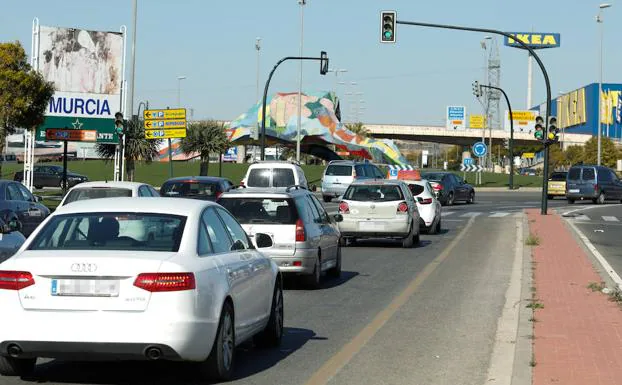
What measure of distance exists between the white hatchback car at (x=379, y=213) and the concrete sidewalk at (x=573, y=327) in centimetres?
439

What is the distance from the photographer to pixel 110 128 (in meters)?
48.1

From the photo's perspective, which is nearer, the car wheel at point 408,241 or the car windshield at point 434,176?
the car wheel at point 408,241

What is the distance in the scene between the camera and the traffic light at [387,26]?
3638 centimetres

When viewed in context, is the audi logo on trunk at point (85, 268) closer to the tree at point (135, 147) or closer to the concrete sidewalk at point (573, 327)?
the concrete sidewalk at point (573, 327)

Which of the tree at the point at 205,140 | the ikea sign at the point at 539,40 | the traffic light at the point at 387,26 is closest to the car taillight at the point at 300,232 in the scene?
the traffic light at the point at 387,26

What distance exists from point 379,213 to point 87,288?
17737 mm

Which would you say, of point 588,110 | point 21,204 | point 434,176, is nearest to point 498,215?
point 434,176

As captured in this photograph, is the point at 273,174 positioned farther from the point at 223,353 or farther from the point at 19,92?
the point at 223,353

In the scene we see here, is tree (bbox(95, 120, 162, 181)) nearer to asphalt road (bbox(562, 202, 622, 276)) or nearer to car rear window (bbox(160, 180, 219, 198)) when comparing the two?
asphalt road (bbox(562, 202, 622, 276))

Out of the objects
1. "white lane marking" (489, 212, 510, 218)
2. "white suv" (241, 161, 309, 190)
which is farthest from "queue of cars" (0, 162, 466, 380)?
"white lane marking" (489, 212, 510, 218)

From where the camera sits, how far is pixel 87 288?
7727 mm

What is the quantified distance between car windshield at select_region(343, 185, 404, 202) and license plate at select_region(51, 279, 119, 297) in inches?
707

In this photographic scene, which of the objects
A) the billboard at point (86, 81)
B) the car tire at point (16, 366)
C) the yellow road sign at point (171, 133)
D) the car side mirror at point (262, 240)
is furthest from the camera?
the billboard at point (86, 81)

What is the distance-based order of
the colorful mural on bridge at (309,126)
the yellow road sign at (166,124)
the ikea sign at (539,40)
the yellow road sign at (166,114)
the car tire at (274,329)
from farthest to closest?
the ikea sign at (539,40), the colorful mural on bridge at (309,126), the yellow road sign at (166,114), the yellow road sign at (166,124), the car tire at (274,329)
